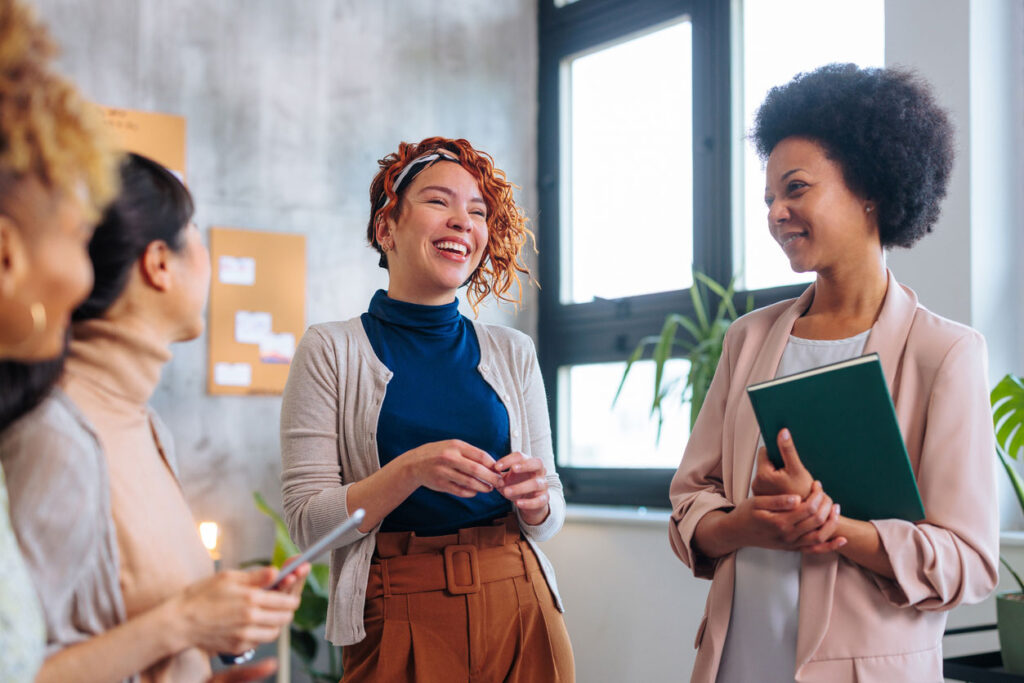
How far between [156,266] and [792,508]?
33.3 inches

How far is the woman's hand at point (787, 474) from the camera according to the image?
4.27 feet

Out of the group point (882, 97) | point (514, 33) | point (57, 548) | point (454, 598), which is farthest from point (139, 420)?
point (514, 33)

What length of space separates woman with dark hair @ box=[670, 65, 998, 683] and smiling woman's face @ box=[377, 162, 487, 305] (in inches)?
19.2

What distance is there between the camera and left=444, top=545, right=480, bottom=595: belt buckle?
154cm

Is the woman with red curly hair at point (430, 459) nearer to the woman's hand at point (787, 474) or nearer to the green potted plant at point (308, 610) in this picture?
the woman's hand at point (787, 474)

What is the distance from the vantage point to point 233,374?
3568 millimetres

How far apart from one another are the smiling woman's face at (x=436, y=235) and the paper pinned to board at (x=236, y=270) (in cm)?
196

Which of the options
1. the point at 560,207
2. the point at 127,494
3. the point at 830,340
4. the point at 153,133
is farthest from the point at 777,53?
the point at 127,494

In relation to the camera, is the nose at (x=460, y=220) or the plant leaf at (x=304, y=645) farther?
the plant leaf at (x=304, y=645)

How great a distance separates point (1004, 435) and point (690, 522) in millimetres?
1005

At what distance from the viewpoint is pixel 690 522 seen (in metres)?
1.50

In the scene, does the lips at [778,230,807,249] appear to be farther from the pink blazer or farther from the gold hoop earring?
the gold hoop earring

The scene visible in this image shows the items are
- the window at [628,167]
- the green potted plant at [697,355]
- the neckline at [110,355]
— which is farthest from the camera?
the window at [628,167]

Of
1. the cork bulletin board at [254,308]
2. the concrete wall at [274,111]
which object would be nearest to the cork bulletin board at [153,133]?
the concrete wall at [274,111]
